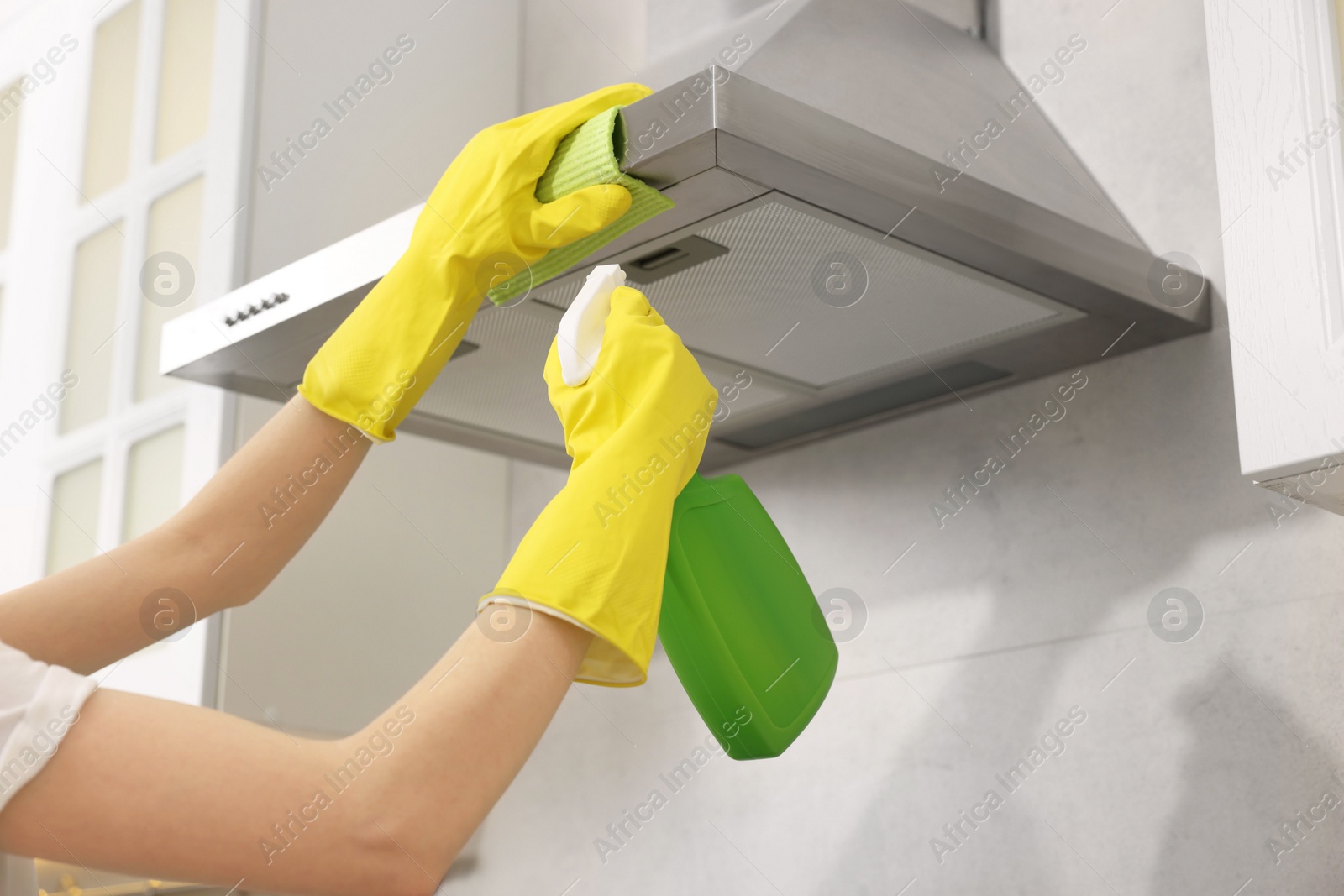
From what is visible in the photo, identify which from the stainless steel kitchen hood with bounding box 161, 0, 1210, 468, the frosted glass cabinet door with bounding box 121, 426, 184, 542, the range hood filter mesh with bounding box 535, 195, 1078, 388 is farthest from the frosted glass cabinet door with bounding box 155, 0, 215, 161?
the range hood filter mesh with bounding box 535, 195, 1078, 388

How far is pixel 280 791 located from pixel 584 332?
1.15 ft

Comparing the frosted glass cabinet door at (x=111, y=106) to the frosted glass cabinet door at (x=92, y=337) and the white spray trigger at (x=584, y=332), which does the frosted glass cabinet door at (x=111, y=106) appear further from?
the white spray trigger at (x=584, y=332)

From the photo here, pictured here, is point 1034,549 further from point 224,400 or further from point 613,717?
point 224,400

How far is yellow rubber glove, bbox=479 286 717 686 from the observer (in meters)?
0.59

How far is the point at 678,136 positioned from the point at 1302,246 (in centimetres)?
39

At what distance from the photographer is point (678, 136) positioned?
2.56ft

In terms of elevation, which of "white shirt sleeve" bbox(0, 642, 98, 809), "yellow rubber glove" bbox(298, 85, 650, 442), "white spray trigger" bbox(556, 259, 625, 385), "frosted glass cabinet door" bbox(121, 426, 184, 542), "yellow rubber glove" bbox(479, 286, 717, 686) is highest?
"white shirt sleeve" bbox(0, 642, 98, 809)

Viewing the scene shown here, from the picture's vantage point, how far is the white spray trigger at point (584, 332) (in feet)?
2.43

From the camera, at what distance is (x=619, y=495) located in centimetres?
64

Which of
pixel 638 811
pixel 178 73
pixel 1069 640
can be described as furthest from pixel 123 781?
pixel 178 73

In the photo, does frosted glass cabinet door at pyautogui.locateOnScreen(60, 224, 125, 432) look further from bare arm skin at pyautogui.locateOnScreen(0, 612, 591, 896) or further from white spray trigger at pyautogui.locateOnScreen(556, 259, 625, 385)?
bare arm skin at pyautogui.locateOnScreen(0, 612, 591, 896)

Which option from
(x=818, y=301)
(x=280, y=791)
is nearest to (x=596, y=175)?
(x=818, y=301)

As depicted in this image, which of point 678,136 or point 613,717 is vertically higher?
point 678,136

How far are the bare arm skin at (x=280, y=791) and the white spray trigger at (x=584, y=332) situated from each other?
232mm
